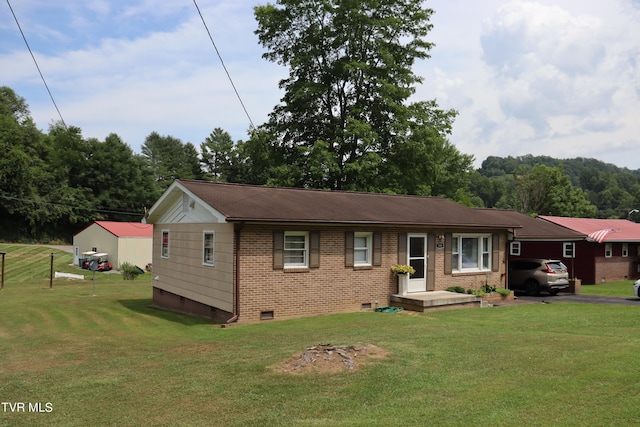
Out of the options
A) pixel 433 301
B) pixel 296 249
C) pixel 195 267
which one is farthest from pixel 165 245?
pixel 433 301

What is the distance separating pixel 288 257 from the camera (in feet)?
53.2

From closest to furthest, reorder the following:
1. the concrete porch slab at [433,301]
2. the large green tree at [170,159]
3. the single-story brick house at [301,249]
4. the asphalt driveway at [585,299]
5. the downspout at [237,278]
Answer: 1. the downspout at [237,278]
2. the single-story brick house at [301,249]
3. the concrete porch slab at [433,301]
4. the asphalt driveway at [585,299]
5. the large green tree at [170,159]

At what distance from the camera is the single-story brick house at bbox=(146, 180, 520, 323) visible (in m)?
15.5

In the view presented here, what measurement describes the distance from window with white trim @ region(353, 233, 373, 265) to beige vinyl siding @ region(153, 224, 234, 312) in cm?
443

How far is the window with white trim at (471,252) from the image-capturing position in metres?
20.3

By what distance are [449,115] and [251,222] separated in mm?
25310

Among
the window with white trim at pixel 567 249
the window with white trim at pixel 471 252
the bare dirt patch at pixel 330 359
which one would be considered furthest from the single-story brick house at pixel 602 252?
the bare dirt patch at pixel 330 359

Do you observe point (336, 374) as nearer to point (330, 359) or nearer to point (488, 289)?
point (330, 359)

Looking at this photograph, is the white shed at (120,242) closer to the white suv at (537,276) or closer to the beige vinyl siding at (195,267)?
the beige vinyl siding at (195,267)

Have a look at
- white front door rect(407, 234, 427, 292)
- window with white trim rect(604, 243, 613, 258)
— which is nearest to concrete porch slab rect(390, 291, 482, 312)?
white front door rect(407, 234, 427, 292)

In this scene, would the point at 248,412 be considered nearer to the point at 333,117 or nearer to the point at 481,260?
the point at 481,260

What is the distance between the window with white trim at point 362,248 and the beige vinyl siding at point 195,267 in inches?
174

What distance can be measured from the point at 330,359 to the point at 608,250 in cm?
2912

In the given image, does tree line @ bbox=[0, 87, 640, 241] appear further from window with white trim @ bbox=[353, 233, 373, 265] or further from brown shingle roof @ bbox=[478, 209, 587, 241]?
window with white trim @ bbox=[353, 233, 373, 265]
